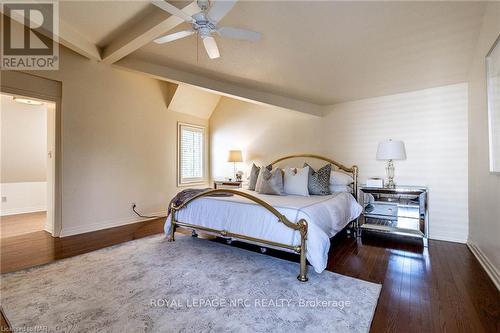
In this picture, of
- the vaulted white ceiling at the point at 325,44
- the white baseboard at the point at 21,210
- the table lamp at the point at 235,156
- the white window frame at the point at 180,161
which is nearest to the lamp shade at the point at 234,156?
the table lamp at the point at 235,156

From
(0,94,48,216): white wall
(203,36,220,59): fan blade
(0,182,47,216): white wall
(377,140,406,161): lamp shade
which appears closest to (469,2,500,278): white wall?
(377,140,406,161): lamp shade

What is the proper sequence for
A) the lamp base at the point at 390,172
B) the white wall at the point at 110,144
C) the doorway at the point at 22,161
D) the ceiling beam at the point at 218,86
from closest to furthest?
the ceiling beam at the point at 218,86 → the white wall at the point at 110,144 → the lamp base at the point at 390,172 → the doorway at the point at 22,161

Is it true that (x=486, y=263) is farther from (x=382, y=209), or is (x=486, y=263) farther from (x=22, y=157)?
(x=22, y=157)

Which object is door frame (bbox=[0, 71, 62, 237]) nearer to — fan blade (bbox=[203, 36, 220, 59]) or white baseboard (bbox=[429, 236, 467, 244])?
fan blade (bbox=[203, 36, 220, 59])

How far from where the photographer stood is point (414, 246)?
3.43 metres

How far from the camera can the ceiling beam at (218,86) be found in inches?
141

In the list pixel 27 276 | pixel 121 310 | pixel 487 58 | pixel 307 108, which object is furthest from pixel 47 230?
pixel 487 58

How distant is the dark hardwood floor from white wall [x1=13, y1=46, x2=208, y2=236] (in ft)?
1.67

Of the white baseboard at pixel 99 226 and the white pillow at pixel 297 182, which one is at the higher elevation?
the white pillow at pixel 297 182

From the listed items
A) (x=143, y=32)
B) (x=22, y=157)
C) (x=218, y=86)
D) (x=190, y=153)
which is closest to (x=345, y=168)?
(x=218, y=86)

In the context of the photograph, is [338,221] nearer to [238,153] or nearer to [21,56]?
[238,153]

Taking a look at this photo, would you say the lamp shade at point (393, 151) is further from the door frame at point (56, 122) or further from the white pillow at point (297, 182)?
the door frame at point (56, 122)

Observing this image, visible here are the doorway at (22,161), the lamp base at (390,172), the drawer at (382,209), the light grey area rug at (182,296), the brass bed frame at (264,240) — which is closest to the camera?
the light grey area rug at (182,296)

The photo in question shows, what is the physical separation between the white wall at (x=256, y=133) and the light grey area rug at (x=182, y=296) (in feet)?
9.76
